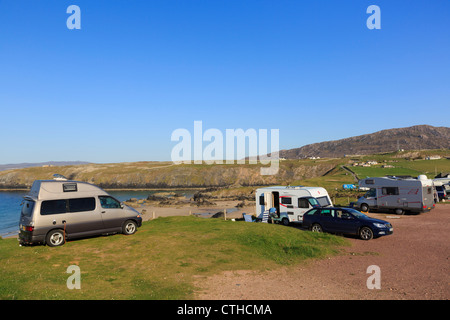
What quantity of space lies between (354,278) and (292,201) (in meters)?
12.3

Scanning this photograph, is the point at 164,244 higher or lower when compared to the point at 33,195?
lower

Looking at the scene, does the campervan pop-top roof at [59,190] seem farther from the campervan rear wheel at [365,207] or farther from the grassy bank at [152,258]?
the campervan rear wheel at [365,207]

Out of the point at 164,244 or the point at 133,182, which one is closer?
the point at 164,244

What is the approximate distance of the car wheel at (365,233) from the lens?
58.0ft

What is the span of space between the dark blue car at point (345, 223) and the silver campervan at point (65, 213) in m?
11.8

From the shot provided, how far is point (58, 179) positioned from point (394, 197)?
28.0 metres

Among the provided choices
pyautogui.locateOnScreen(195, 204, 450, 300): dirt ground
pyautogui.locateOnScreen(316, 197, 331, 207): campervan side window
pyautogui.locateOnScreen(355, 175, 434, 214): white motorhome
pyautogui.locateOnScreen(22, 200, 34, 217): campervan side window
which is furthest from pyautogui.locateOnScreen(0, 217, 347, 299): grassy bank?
pyautogui.locateOnScreen(355, 175, 434, 214): white motorhome

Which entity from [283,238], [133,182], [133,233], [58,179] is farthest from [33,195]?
[133,182]

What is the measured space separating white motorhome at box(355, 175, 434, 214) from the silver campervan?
24.7 meters

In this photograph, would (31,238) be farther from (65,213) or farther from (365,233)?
(365,233)

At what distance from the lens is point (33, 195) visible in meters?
13.6

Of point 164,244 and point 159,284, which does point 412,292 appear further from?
point 164,244

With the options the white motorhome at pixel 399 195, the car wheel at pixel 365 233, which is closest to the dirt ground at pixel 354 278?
the car wheel at pixel 365 233
